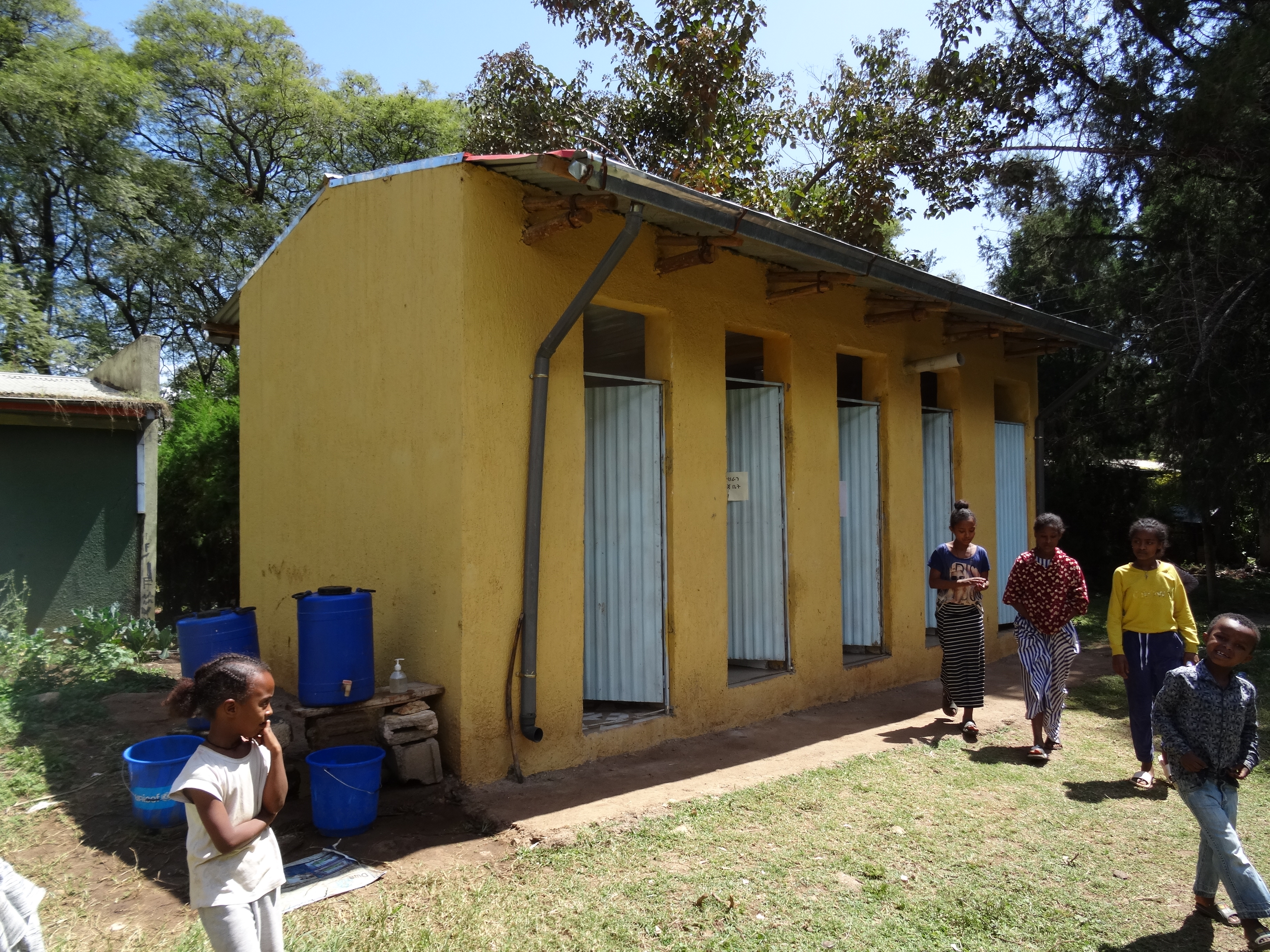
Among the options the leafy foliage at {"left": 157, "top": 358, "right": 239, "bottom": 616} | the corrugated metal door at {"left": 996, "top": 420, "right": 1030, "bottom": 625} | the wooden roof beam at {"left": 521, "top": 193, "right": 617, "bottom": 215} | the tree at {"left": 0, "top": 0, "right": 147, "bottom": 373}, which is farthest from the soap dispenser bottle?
the tree at {"left": 0, "top": 0, "right": 147, "bottom": 373}

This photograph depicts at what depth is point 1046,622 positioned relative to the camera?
5.83m

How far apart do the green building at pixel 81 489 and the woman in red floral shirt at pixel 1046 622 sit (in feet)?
29.0

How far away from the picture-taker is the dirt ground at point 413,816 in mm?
3812

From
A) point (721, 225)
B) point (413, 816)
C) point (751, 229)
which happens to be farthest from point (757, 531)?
point (413, 816)

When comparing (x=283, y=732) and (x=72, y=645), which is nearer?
(x=283, y=732)

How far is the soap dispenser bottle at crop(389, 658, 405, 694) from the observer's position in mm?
4977

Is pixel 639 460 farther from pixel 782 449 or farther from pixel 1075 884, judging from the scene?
pixel 1075 884

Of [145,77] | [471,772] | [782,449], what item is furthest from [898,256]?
[145,77]

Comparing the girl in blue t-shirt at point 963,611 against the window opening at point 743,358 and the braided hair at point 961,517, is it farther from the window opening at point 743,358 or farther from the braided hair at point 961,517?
the window opening at point 743,358

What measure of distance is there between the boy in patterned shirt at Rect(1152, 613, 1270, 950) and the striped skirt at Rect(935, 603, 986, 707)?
261cm

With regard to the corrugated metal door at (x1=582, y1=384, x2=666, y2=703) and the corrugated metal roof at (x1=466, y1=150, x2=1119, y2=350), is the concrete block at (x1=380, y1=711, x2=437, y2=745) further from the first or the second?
the corrugated metal roof at (x1=466, y1=150, x2=1119, y2=350)

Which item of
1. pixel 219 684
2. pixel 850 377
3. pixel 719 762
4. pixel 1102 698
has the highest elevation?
pixel 850 377

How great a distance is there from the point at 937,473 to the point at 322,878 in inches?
273

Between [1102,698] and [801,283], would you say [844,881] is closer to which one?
[801,283]
